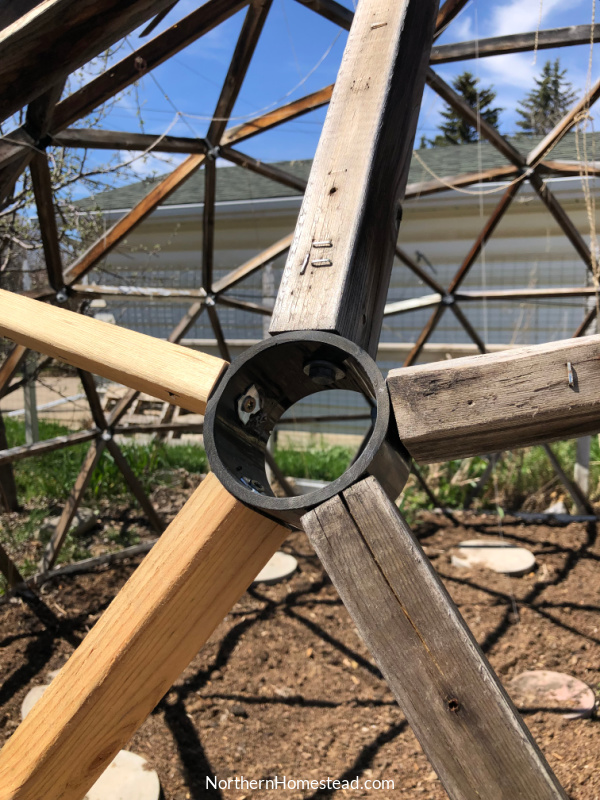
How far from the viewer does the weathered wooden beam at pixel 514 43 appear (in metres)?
3.99

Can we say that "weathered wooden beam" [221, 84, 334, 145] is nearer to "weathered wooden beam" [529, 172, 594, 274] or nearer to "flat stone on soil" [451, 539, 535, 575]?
"weathered wooden beam" [529, 172, 594, 274]

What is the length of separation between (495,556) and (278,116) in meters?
4.52

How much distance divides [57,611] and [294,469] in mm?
4931

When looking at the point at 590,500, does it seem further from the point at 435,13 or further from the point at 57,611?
the point at 435,13

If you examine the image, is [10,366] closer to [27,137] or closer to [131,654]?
[27,137]

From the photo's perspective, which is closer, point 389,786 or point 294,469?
point 389,786

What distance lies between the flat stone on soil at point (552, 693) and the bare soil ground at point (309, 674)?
8 centimetres

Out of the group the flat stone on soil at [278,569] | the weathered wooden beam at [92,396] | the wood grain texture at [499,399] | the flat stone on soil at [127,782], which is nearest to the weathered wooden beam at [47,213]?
the weathered wooden beam at [92,396]

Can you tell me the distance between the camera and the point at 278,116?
4562 millimetres

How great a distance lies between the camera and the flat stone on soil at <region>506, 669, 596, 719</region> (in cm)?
388

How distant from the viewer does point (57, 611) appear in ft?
16.1

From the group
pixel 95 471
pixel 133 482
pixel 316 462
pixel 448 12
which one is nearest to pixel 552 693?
pixel 133 482

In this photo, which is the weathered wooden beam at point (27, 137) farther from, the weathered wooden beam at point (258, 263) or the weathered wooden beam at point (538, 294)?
the weathered wooden beam at point (538, 294)

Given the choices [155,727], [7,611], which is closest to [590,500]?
[155,727]
